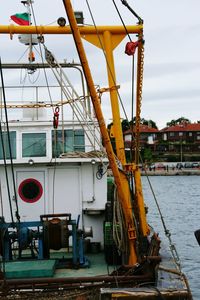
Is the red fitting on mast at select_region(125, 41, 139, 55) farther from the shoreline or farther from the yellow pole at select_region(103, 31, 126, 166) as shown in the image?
the shoreline

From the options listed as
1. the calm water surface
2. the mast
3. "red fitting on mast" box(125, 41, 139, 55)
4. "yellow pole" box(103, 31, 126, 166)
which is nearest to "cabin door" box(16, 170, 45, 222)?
"yellow pole" box(103, 31, 126, 166)

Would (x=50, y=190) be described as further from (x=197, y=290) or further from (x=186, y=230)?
(x=186, y=230)

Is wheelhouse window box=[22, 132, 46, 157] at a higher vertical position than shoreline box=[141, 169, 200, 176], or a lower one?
lower

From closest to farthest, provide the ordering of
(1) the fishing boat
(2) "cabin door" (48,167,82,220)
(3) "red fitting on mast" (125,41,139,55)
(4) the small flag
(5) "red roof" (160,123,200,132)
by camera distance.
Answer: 1. (1) the fishing boat
2. (3) "red fitting on mast" (125,41,139,55)
3. (2) "cabin door" (48,167,82,220)
4. (4) the small flag
5. (5) "red roof" (160,123,200,132)

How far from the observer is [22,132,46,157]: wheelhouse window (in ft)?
46.2

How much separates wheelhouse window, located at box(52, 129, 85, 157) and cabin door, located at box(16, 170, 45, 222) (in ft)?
2.49

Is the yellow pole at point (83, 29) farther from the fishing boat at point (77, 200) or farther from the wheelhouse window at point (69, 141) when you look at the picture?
the wheelhouse window at point (69, 141)

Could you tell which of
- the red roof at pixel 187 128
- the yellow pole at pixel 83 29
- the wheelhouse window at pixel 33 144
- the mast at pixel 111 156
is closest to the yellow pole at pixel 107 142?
the mast at pixel 111 156

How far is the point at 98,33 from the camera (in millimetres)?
11977

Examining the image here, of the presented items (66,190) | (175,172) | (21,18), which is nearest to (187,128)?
(175,172)

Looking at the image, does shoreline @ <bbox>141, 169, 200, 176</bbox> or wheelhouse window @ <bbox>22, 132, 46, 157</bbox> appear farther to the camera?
shoreline @ <bbox>141, 169, 200, 176</bbox>

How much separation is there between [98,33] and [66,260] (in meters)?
4.68

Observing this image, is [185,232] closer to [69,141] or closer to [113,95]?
[69,141]

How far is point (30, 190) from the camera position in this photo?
45.4ft
